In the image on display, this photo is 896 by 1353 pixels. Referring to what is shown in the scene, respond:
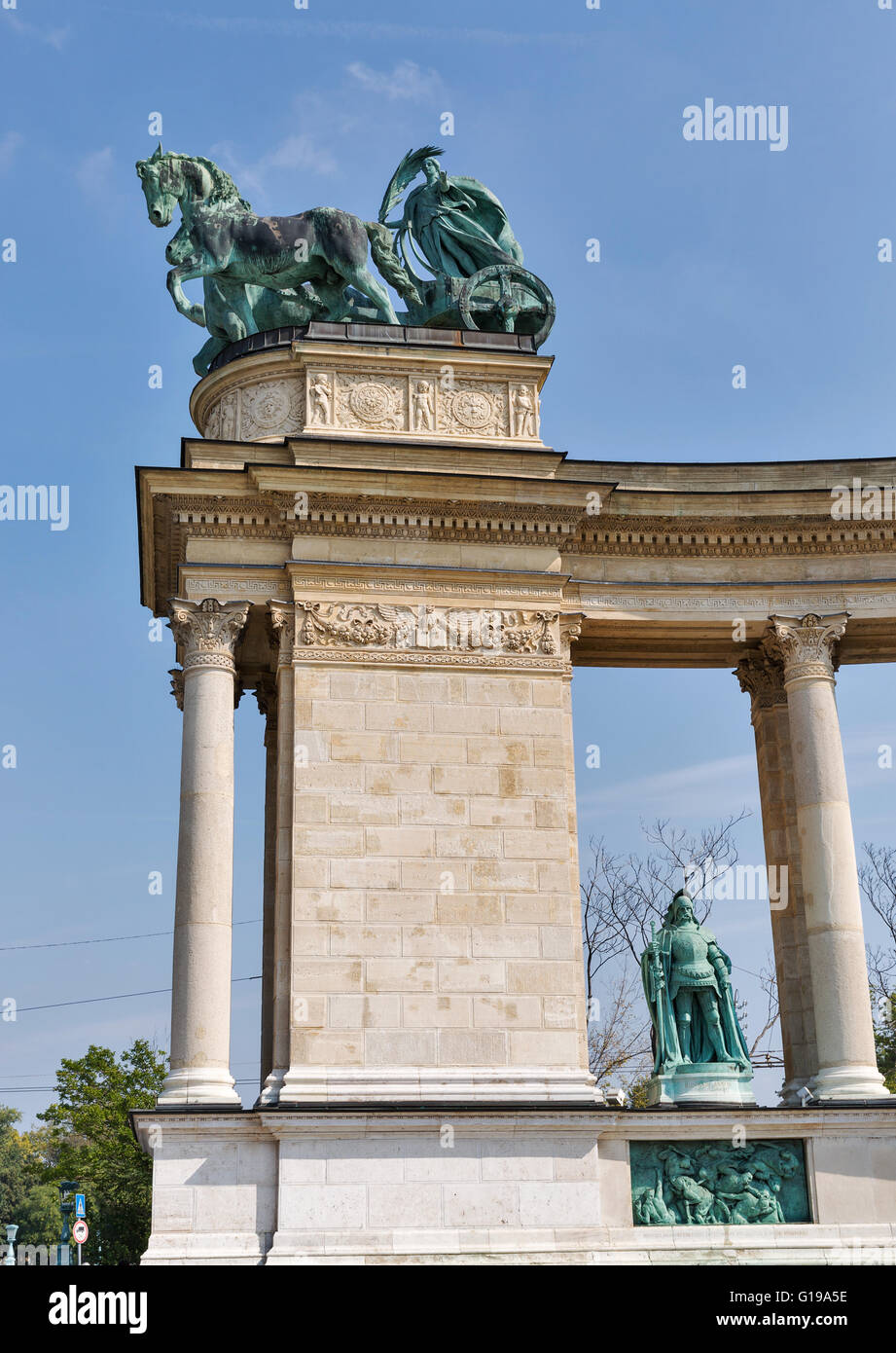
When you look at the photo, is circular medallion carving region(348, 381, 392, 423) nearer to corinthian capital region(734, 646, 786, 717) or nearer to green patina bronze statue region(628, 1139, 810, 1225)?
corinthian capital region(734, 646, 786, 717)

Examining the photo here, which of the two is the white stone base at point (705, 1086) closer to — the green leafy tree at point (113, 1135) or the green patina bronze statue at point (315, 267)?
the green patina bronze statue at point (315, 267)

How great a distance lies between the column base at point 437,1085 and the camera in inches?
907

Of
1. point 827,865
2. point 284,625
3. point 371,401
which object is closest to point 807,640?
point 827,865

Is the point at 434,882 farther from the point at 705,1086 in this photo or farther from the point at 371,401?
the point at 371,401

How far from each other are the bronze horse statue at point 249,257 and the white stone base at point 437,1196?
565 inches

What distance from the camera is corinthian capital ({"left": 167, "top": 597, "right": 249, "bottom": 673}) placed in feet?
82.7

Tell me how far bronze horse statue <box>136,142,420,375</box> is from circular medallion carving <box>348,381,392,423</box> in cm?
192

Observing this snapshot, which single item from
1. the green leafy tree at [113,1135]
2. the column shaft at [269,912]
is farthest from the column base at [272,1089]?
the green leafy tree at [113,1135]

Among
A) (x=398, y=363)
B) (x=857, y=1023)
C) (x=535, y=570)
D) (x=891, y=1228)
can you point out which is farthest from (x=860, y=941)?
(x=398, y=363)

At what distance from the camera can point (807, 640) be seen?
89.4 feet

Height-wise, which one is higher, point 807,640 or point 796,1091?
point 807,640

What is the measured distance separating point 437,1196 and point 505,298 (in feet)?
52.8
